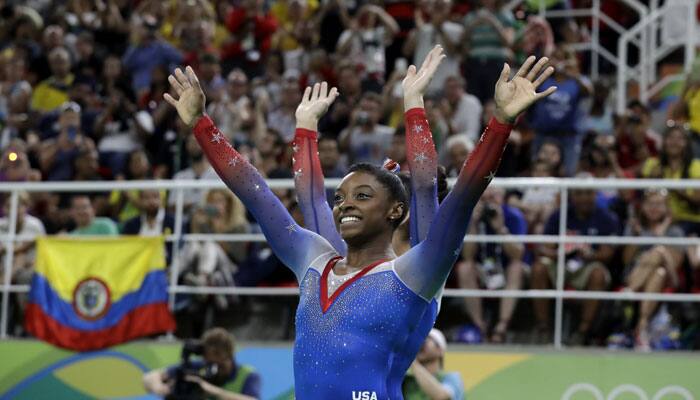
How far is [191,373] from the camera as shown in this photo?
903 centimetres

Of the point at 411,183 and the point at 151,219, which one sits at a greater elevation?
the point at 411,183

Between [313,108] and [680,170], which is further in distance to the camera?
[680,170]

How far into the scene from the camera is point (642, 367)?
29.3 ft

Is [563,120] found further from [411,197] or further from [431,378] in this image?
[411,197]

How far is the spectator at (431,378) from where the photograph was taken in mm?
8039

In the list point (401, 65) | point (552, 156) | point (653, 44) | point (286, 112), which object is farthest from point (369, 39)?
point (552, 156)

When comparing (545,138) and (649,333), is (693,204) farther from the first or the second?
(545,138)

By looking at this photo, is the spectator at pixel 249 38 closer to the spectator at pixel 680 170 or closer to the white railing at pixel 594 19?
the white railing at pixel 594 19

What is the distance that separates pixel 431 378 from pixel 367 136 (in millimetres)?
3925

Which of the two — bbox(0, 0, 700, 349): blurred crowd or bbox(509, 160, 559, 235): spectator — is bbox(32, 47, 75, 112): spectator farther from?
bbox(509, 160, 559, 235): spectator

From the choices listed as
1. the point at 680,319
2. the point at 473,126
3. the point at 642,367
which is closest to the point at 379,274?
the point at 642,367

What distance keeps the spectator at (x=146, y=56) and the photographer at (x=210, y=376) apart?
550 cm

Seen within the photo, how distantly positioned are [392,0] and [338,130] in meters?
2.65

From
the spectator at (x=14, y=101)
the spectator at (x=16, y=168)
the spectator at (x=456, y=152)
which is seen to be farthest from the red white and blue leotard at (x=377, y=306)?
the spectator at (x=14, y=101)
